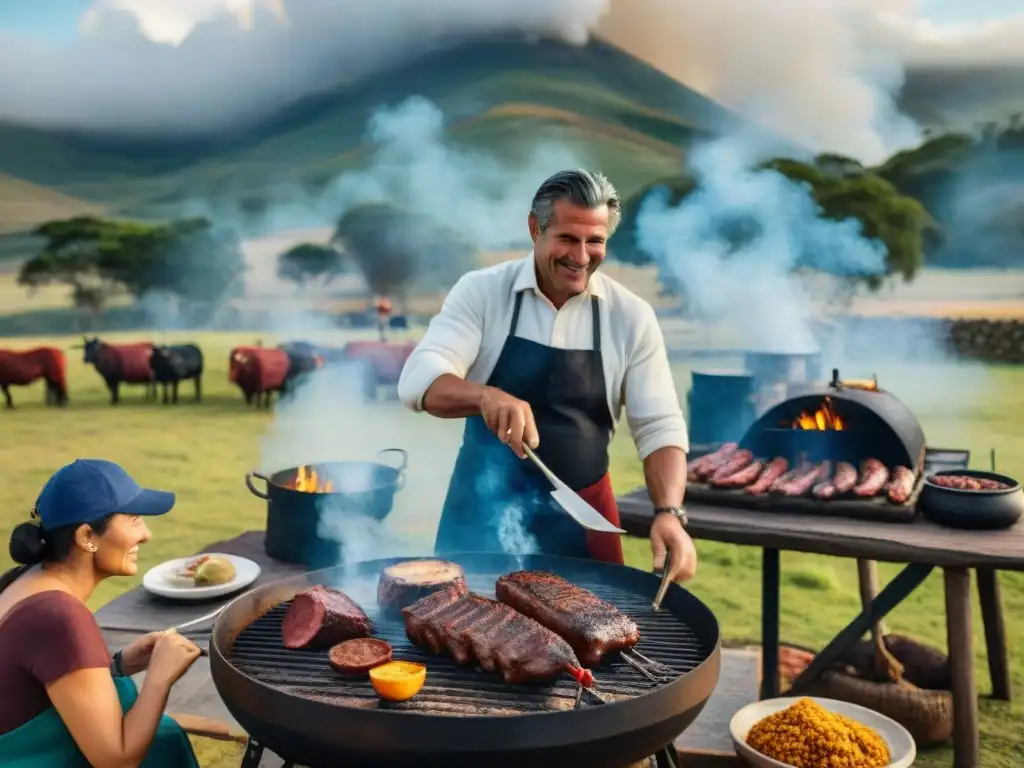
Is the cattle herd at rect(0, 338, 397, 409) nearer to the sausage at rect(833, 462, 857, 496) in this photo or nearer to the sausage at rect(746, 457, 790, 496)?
the sausage at rect(746, 457, 790, 496)

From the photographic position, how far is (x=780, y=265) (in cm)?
1723

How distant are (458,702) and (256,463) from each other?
34.9 feet

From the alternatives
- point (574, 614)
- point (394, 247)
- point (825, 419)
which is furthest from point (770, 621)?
point (394, 247)

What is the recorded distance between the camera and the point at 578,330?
145 inches

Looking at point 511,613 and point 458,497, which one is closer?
point 511,613

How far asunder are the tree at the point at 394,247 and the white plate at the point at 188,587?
18.1 metres

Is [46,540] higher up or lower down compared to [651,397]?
lower down

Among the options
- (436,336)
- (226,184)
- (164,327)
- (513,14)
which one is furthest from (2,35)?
(436,336)

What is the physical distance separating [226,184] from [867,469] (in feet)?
71.0

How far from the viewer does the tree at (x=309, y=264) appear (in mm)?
21719

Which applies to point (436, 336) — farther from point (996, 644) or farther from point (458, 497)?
point (996, 644)

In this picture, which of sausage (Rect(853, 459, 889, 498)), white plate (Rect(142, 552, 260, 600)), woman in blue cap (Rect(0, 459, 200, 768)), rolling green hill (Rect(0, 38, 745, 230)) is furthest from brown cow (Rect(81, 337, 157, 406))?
woman in blue cap (Rect(0, 459, 200, 768))

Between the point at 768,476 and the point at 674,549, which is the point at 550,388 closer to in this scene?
the point at 674,549

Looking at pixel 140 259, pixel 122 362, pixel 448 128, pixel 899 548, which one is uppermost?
pixel 448 128
